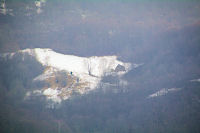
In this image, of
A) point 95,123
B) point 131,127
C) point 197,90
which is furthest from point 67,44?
point 197,90

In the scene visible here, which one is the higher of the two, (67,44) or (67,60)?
(67,44)

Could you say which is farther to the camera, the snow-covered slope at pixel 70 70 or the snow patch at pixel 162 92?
the snow patch at pixel 162 92

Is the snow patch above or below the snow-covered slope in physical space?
below

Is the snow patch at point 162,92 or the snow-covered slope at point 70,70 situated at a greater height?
the snow-covered slope at point 70,70

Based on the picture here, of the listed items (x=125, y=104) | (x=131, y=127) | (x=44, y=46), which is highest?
(x=44, y=46)

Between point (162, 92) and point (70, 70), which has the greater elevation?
point (70, 70)

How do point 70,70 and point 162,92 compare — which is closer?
point 162,92

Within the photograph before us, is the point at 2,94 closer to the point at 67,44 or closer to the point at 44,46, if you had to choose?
the point at 44,46

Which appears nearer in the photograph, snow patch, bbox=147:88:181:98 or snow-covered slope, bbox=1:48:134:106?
snow-covered slope, bbox=1:48:134:106
